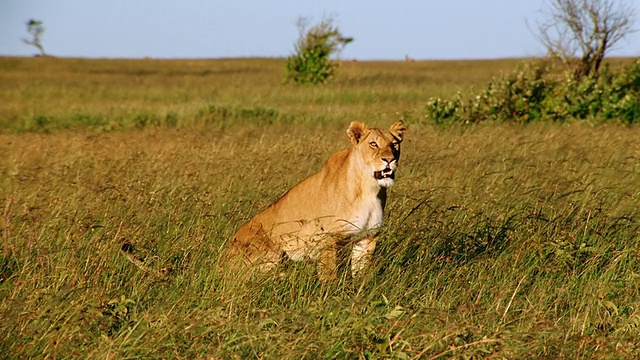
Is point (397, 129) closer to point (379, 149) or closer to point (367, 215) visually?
point (379, 149)

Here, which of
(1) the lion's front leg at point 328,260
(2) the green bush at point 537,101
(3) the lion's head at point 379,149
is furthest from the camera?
(2) the green bush at point 537,101

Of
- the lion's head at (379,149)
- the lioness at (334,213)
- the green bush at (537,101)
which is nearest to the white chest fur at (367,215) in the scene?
the lioness at (334,213)

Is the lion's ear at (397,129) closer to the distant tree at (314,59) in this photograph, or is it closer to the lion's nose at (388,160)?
the lion's nose at (388,160)

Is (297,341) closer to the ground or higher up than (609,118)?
higher up

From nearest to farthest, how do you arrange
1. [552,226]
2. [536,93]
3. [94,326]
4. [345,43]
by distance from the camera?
[94,326]
[552,226]
[536,93]
[345,43]

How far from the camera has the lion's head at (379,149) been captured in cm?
527

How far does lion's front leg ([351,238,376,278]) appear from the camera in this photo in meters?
5.24

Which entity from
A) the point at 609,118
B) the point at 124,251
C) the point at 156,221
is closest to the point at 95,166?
the point at 156,221

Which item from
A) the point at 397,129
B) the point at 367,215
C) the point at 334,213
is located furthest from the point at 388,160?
the point at 334,213

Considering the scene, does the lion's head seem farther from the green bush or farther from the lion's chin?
the green bush

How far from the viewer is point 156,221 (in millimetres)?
6316

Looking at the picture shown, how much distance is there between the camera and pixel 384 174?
5.30 meters

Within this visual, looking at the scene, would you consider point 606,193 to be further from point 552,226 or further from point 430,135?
point 430,135

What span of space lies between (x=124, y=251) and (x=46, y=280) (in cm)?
51
